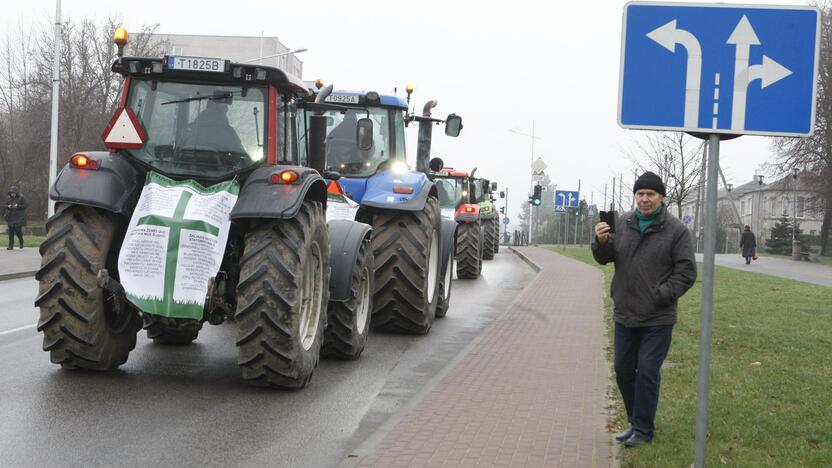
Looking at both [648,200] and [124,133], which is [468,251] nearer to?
[124,133]

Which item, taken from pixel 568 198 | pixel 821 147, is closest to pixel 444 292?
pixel 568 198

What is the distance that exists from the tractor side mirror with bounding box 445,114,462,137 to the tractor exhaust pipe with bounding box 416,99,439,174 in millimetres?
250

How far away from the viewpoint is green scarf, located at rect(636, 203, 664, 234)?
6.56 metres

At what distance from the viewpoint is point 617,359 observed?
677 centimetres

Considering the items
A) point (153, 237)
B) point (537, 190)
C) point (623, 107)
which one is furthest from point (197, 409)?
point (537, 190)

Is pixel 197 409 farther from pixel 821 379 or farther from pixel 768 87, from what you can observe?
pixel 821 379

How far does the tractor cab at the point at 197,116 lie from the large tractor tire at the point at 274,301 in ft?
2.87

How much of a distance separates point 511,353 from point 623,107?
6.51 meters

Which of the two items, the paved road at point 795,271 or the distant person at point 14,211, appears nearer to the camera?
the distant person at point 14,211

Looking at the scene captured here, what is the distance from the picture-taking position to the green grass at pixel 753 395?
6.42 metres

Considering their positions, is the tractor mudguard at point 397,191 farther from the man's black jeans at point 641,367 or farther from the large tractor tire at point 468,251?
the large tractor tire at point 468,251

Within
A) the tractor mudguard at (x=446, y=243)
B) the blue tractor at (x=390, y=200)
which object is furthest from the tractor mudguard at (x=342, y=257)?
the tractor mudguard at (x=446, y=243)

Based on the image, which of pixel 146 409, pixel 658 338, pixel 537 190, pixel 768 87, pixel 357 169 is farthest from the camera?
pixel 537 190

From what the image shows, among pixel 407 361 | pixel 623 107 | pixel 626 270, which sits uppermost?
pixel 623 107
